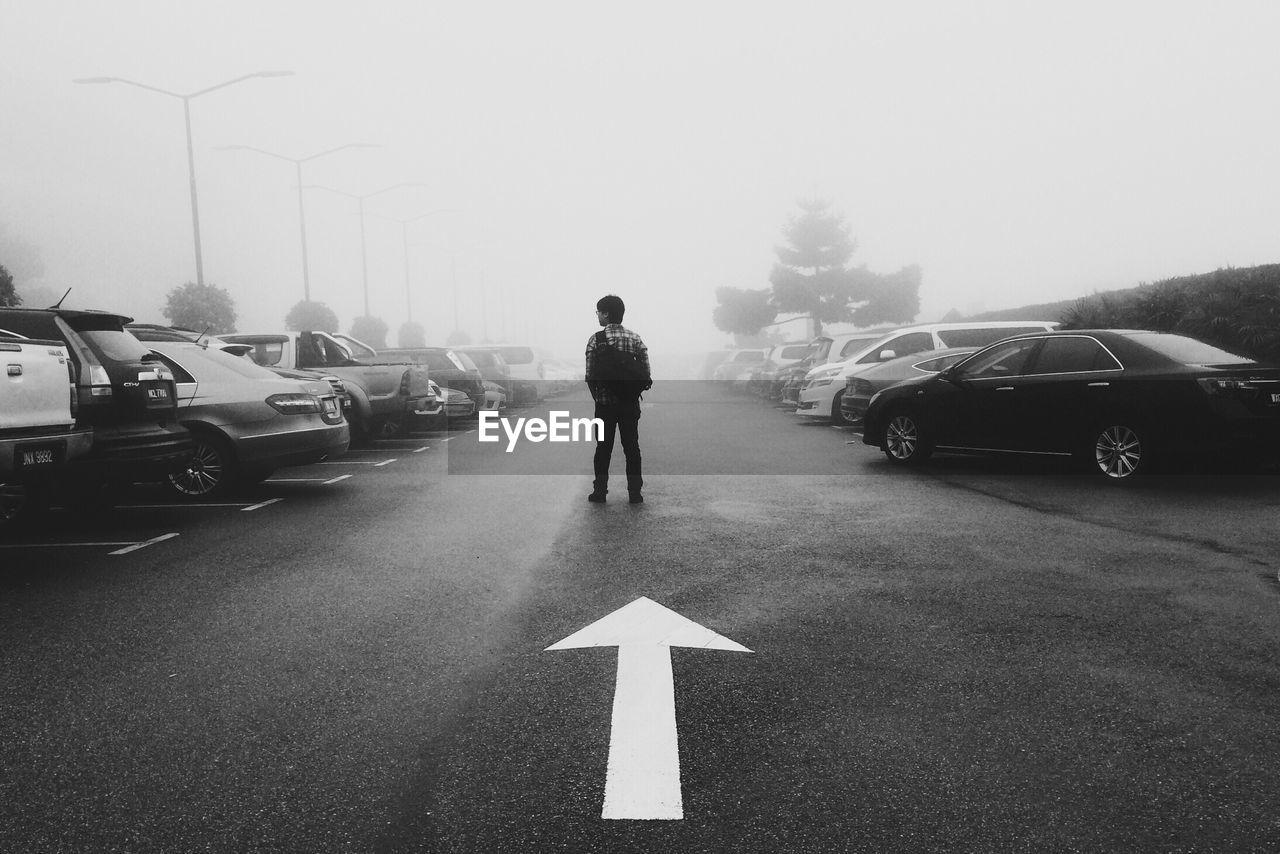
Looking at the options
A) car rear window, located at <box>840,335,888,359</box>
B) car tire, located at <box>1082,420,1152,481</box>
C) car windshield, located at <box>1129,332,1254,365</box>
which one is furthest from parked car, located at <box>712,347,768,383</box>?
car tire, located at <box>1082,420,1152,481</box>

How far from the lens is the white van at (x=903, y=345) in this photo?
18.3m

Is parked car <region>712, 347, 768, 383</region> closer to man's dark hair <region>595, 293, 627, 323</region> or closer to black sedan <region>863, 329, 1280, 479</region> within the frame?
black sedan <region>863, 329, 1280, 479</region>

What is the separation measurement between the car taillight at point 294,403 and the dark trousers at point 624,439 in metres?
3.02

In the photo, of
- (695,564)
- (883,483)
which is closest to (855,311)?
(883,483)

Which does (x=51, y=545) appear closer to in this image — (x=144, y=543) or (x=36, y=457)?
(x=144, y=543)

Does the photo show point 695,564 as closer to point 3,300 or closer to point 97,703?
point 97,703

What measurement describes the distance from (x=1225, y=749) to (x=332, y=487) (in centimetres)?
929

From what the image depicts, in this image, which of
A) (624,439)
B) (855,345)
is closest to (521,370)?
(855,345)

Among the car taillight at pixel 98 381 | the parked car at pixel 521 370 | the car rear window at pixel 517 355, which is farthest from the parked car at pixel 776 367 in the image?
the car taillight at pixel 98 381

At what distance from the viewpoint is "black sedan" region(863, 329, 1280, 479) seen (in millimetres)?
9359

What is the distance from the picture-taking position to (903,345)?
18703 millimetres

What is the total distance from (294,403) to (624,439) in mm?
3373

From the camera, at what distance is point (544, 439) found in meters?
17.7

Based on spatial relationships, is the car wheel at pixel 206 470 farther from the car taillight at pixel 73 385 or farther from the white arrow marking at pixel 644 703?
the white arrow marking at pixel 644 703
